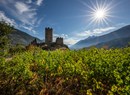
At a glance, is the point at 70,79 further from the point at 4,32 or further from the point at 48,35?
the point at 48,35

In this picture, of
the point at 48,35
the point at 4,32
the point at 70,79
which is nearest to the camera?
the point at 70,79

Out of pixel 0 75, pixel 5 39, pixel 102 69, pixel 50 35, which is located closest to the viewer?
pixel 102 69

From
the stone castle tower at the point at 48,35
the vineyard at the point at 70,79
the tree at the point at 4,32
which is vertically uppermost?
the stone castle tower at the point at 48,35

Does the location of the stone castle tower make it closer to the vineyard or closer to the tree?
the tree

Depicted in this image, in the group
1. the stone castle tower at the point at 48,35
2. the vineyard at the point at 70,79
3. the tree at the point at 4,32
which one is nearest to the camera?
the vineyard at the point at 70,79

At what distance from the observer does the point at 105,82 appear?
32.0 feet

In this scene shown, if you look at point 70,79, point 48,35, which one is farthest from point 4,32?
point 48,35

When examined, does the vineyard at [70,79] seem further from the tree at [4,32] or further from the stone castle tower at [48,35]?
the stone castle tower at [48,35]

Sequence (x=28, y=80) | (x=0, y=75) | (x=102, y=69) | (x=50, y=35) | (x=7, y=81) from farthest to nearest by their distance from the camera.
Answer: (x=50, y=35) < (x=0, y=75) < (x=7, y=81) < (x=28, y=80) < (x=102, y=69)

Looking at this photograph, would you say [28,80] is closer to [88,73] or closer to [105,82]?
[88,73]

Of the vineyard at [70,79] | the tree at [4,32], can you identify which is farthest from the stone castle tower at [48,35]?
the vineyard at [70,79]

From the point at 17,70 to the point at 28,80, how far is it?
1.47 metres

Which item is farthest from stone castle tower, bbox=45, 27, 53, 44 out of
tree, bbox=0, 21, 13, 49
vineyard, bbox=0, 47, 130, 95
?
vineyard, bbox=0, 47, 130, 95

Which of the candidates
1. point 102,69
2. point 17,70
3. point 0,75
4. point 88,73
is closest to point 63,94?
point 88,73
